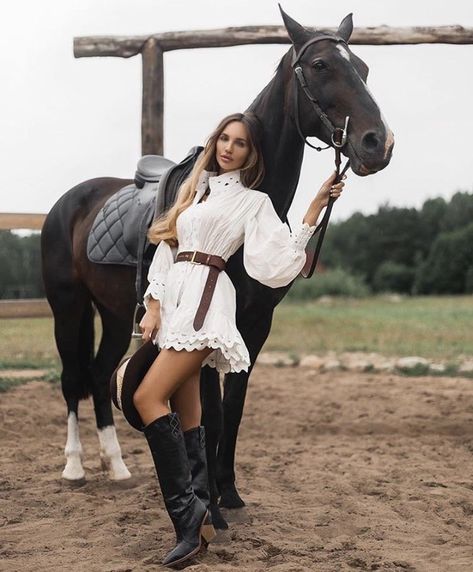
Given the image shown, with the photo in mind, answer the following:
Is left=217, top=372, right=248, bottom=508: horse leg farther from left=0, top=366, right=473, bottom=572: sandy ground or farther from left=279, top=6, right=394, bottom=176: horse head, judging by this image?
left=279, top=6, right=394, bottom=176: horse head

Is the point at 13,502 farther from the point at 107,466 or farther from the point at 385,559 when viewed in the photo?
the point at 385,559

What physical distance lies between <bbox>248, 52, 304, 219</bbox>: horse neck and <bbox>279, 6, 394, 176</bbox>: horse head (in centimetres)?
8

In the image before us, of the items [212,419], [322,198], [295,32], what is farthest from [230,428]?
[295,32]

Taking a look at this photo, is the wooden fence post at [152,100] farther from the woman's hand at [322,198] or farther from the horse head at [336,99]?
the woman's hand at [322,198]

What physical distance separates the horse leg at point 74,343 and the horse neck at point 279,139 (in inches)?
65.0

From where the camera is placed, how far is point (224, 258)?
3.14m

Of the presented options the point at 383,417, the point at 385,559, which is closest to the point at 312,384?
the point at 383,417

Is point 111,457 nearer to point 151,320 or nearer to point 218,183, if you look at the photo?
point 151,320

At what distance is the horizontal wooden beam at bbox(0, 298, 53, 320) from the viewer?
21.7ft

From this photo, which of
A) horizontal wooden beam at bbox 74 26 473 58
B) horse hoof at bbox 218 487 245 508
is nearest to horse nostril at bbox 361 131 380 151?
horse hoof at bbox 218 487 245 508

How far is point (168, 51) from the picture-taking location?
6.34m

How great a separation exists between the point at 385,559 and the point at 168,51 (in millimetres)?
4337

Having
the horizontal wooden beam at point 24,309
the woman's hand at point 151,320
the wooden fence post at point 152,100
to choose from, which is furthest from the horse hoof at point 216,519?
the horizontal wooden beam at point 24,309

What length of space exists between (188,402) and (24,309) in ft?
12.4
